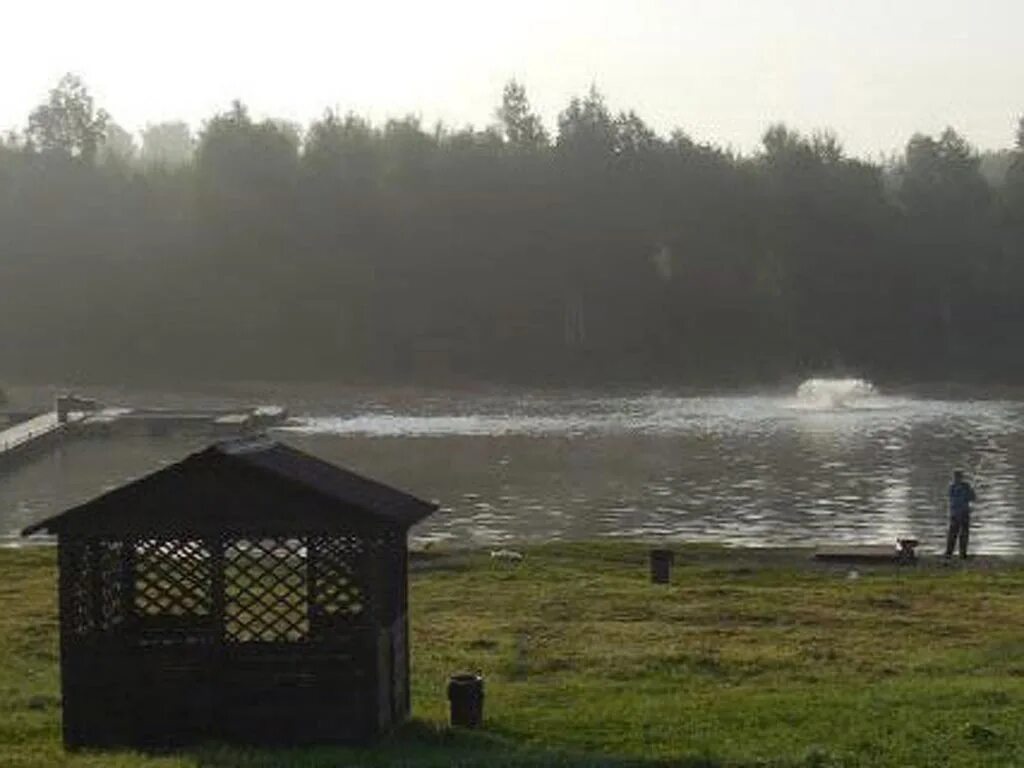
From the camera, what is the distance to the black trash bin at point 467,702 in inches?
664

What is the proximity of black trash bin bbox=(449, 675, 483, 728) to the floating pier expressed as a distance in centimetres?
4608

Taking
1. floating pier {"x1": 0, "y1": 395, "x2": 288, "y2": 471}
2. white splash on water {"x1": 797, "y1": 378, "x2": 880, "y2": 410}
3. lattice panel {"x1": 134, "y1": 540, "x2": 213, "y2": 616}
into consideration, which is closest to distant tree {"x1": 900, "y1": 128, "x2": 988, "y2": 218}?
white splash on water {"x1": 797, "y1": 378, "x2": 880, "y2": 410}

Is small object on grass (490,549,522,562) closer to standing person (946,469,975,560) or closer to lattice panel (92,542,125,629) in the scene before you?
standing person (946,469,975,560)

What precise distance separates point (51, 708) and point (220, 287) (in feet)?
309

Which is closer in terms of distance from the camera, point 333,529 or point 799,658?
point 333,529

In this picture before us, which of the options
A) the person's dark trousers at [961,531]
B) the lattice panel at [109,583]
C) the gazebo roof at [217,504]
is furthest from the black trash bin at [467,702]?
the person's dark trousers at [961,531]

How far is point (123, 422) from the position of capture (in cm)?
6850

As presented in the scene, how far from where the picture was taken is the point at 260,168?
11725cm

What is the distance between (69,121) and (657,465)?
90306 mm

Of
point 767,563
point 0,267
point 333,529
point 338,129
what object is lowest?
point 767,563

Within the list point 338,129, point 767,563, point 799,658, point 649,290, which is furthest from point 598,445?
point 338,129

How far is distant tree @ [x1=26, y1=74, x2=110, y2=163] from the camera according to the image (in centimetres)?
13300

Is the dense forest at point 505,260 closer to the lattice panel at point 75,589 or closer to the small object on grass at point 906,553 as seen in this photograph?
the small object on grass at point 906,553

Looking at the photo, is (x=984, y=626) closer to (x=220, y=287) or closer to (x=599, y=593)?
(x=599, y=593)
